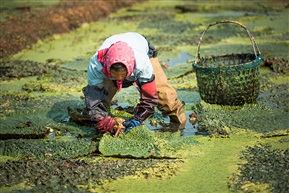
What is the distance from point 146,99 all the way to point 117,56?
1.90ft

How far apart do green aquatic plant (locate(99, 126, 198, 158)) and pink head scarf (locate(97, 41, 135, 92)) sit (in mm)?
482

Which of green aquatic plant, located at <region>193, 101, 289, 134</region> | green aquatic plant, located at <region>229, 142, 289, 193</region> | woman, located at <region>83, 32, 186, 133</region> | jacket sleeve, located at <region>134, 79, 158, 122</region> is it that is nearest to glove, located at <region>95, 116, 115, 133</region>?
woman, located at <region>83, 32, 186, 133</region>

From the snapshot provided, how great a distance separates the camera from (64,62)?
8391 mm

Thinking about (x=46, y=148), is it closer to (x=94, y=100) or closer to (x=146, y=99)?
(x=94, y=100)

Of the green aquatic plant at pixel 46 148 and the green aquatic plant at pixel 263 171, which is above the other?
the green aquatic plant at pixel 263 171

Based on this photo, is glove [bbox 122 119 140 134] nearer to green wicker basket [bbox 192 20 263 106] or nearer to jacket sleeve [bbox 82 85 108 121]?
jacket sleeve [bbox 82 85 108 121]

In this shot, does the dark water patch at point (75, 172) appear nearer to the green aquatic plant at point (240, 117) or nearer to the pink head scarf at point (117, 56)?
the pink head scarf at point (117, 56)

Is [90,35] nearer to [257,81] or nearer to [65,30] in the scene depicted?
[65,30]

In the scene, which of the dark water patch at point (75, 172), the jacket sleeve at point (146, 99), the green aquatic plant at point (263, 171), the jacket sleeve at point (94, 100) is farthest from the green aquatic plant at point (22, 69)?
the green aquatic plant at point (263, 171)

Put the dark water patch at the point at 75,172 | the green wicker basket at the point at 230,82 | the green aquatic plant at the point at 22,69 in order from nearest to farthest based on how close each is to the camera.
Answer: the dark water patch at the point at 75,172
the green wicker basket at the point at 230,82
the green aquatic plant at the point at 22,69

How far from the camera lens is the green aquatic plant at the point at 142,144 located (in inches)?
183

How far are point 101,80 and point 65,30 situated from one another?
620 centimetres

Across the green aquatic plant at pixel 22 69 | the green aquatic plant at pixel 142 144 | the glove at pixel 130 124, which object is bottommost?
the green aquatic plant at pixel 22 69

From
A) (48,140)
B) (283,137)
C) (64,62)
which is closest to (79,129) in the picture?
(48,140)
